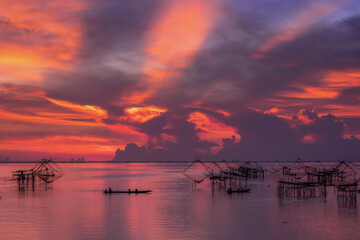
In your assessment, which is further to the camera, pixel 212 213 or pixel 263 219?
pixel 212 213

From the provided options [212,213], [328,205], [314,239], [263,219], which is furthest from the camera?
[328,205]

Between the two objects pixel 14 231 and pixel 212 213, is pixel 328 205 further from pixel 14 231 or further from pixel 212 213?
pixel 14 231

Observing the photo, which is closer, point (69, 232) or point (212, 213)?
point (69, 232)

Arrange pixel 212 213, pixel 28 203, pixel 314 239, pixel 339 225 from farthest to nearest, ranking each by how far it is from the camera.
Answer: pixel 28 203, pixel 212 213, pixel 339 225, pixel 314 239

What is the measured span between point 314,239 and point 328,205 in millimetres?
22096

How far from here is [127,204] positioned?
2304 inches

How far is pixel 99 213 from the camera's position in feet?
166

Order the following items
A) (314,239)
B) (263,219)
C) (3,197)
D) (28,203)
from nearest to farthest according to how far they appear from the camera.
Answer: (314,239)
(263,219)
(28,203)
(3,197)

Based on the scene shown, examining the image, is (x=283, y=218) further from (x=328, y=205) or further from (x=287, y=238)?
(x=328, y=205)

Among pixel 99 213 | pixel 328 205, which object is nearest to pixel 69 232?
pixel 99 213

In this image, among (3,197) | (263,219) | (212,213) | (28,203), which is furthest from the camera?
(3,197)

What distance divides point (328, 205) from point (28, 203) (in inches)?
1749

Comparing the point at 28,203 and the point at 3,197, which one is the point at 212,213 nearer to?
the point at 28,203

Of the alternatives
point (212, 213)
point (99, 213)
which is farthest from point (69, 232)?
point (212, 213)
